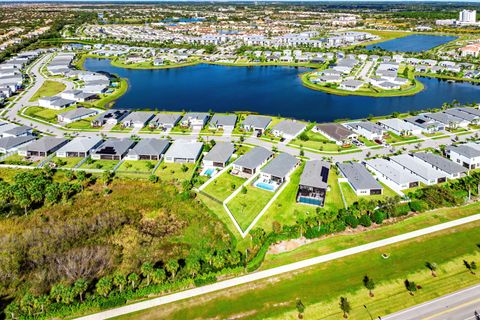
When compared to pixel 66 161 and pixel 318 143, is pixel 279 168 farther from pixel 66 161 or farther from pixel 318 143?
pixel 66 161

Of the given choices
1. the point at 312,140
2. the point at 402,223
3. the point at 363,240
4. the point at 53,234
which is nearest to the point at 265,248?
the point at 363,240

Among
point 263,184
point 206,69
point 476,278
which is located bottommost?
point 476,278

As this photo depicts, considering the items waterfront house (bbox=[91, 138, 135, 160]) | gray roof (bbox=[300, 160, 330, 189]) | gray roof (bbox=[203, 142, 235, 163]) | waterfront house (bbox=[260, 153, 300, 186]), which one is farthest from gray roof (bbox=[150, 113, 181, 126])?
gray roof (bbox=[300, 160, 330, 189])

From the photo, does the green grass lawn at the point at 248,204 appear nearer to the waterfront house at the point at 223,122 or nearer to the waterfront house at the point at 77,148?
the waterfront house at the point at 223,122

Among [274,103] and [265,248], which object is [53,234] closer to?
[265,248]

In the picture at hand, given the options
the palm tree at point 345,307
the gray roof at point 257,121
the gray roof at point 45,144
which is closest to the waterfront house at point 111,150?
the gray roof at point 45,144

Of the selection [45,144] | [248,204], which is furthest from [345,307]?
[45,144]

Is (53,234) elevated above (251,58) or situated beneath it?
situated beneath
